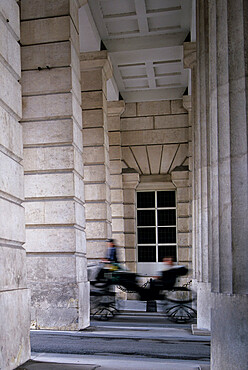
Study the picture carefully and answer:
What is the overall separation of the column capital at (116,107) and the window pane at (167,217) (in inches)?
230

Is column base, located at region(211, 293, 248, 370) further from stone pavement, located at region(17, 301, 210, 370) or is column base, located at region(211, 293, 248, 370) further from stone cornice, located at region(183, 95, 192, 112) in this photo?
stone cornice, located at region(183, 95, 192, 112)

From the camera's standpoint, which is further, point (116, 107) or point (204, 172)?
point (116, 107)

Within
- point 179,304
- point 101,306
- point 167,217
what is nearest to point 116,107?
point 167,217

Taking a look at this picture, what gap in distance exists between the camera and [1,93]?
6.69 m

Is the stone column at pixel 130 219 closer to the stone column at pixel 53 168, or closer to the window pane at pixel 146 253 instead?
the window pane at pixel 146 253

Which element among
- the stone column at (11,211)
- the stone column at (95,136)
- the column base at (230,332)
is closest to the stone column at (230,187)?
the column base at (230,332)

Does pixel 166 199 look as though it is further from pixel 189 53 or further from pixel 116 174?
pixel 189 53

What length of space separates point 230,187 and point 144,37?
12535 mm

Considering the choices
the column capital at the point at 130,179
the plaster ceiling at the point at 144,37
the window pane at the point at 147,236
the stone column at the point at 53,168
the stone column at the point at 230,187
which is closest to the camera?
the stone column at the point at 230,187

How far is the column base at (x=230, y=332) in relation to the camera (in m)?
4.81

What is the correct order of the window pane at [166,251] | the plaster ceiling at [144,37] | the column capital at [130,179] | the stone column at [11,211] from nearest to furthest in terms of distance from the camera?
1. the stone column at [11,211]
2. the plaster ceiling at [144,37]
3. the column capital at [130,179]
4. the window pane at [166,251]

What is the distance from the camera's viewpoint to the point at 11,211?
22.5 feet

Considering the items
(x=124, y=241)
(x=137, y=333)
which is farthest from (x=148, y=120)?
(x=137, y=333)

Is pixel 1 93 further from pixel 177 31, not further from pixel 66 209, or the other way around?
pixel 177 31
